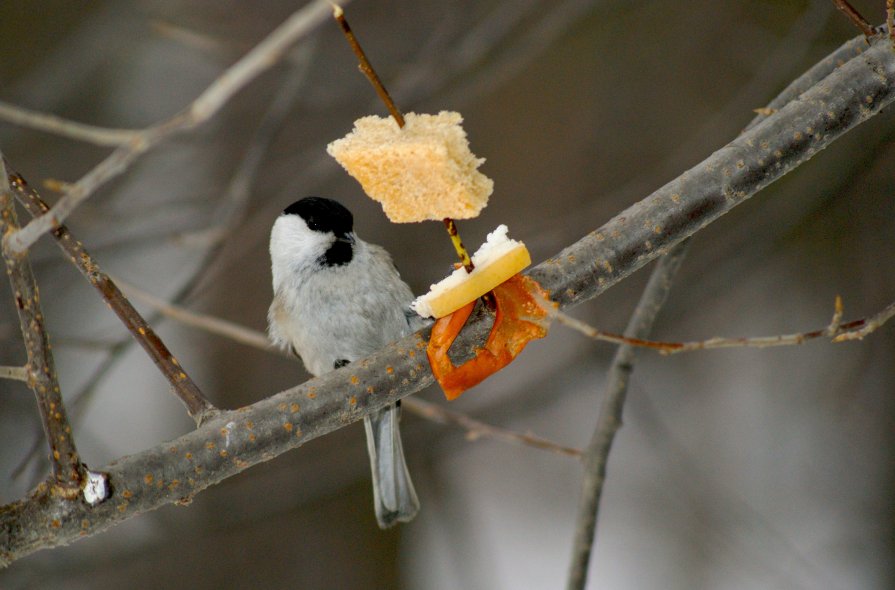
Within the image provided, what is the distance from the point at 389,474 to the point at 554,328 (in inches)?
60.5

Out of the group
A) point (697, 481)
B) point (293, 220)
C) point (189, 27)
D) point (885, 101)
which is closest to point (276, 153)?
point (189, 27)

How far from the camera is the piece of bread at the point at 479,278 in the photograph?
1.20 metres

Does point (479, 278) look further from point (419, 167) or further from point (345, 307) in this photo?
point (345, 307)

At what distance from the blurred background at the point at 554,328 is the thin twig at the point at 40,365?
1663 millimetres

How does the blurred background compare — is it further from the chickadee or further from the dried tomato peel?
the dried tomato peel

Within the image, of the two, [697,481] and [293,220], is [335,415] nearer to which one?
[293,220]

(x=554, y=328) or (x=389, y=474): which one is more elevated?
(x=554, y=328)

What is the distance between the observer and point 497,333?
1.29 meters

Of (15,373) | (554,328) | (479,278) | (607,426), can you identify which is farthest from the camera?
(554,328)

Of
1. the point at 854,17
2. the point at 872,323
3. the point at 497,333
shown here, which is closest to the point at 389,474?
the point at 497,333

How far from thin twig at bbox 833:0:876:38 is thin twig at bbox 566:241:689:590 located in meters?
0.51

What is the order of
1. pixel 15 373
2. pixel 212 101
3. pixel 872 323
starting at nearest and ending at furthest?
pixel 212 101 < pixel 15 373 < pixel 872 323

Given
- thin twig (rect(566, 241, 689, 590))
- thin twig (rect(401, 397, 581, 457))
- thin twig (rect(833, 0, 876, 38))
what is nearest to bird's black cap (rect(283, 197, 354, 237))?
thin twig (rect(401, 397, 581, 457))

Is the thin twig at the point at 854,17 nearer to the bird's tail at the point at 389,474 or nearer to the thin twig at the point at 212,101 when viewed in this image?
the thin twig at the point at 212,101
